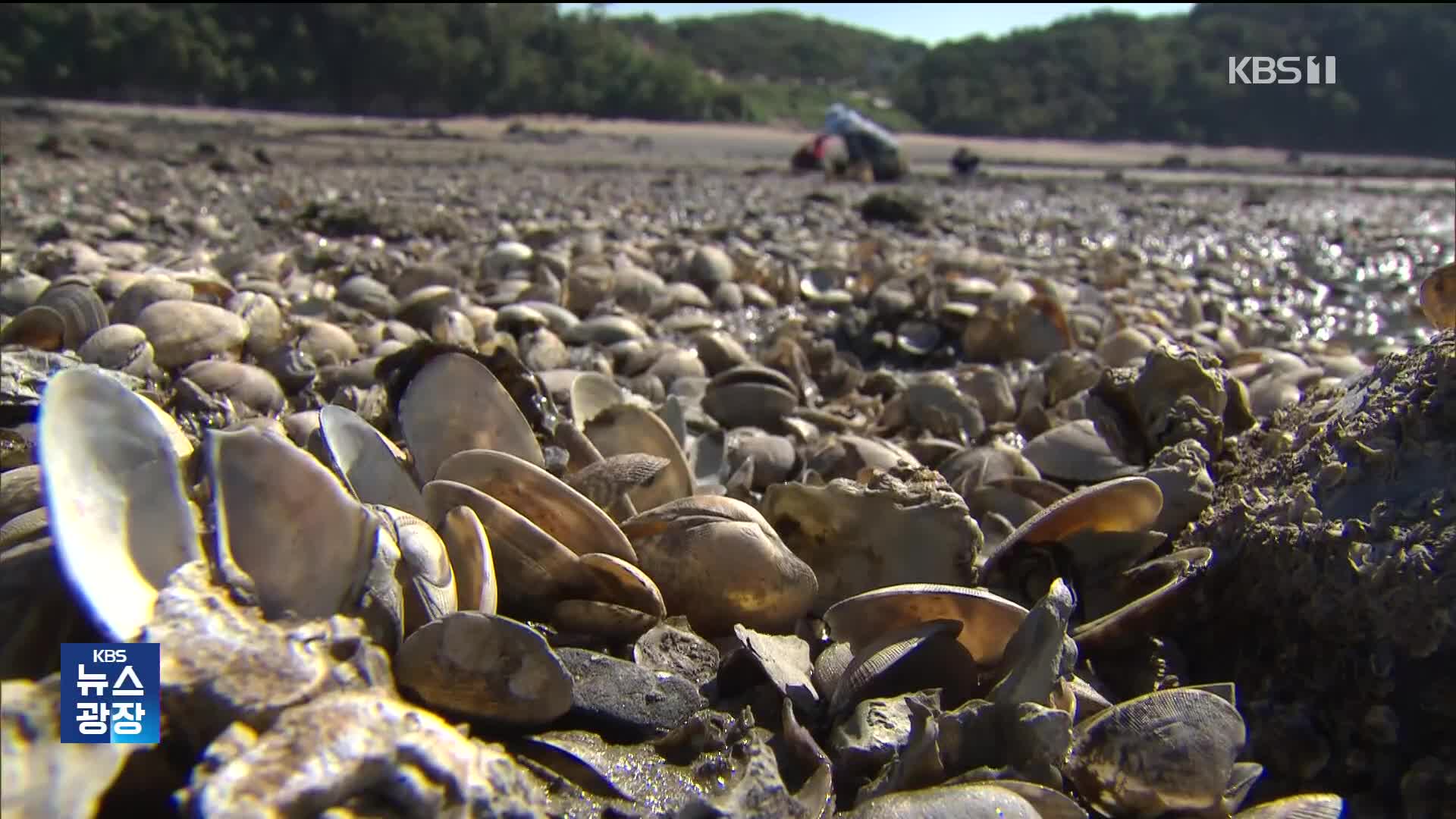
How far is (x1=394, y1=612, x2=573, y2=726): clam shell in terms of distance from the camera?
1385 millimetres

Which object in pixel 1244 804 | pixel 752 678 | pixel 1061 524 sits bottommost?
pixel 1244 804

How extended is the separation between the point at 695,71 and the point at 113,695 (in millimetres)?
55519

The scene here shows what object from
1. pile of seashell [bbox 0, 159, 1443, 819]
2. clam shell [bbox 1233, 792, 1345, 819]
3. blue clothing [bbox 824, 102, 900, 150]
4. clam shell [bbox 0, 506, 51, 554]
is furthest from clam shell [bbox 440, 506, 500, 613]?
blue clothing [bbox 824, 102, 900, 150]

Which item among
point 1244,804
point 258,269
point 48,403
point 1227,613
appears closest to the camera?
point 48,403

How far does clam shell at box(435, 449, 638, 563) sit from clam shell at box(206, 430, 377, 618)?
0.38 metres

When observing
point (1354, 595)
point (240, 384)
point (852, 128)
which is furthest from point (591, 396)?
point (852, 128)

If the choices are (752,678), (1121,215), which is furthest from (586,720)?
(1121,215)

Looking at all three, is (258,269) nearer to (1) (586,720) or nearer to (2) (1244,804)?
(1) (586,720)

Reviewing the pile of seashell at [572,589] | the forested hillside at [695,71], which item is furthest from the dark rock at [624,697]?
the forested hillside at [695,71]

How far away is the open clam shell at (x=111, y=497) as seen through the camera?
4.15 ft

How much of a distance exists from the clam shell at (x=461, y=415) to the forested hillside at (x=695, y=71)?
40.7 m

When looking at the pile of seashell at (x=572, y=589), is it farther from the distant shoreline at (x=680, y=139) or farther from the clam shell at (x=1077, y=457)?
the distant shoreline at (x=680, y=139)

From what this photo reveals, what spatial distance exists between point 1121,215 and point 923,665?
39.3ft

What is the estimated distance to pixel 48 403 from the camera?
1.33m
